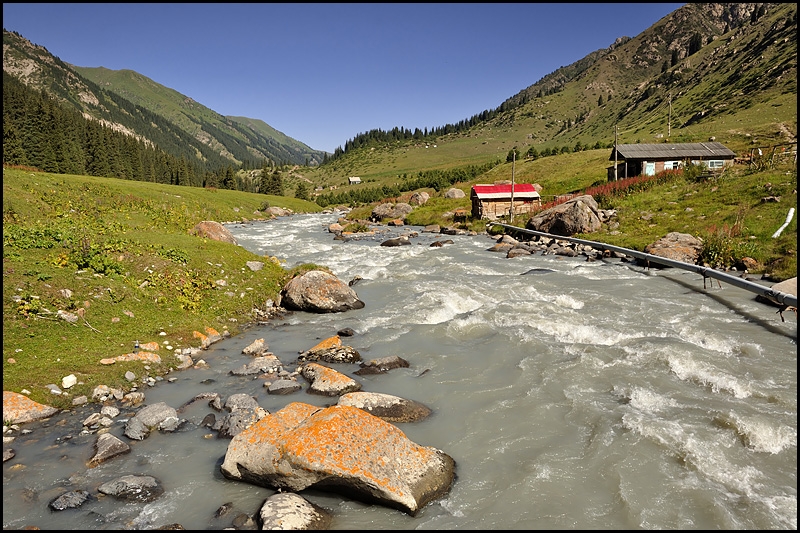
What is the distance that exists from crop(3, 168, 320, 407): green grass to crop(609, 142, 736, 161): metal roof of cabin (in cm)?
5619

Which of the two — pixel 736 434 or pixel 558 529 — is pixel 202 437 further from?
pixel 736 434

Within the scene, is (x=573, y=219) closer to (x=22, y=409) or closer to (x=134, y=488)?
(x=134, y=488)

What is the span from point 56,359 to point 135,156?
119 m

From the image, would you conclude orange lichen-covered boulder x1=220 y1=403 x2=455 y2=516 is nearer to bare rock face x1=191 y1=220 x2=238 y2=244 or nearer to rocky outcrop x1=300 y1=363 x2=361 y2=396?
rocky outcrop x1=300 y1=363 x2=361 y2=396

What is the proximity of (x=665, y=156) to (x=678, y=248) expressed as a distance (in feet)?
138

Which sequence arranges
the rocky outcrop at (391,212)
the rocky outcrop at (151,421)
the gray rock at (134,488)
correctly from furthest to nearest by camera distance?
the rocky outcrop at (391,212) → the rocky outcrop at (151,421) → the gray rock at (134,488)

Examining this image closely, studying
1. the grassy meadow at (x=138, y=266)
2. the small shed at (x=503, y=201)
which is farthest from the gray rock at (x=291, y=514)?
the small shed at (x=503, y=201)

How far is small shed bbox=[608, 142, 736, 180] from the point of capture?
5525cm

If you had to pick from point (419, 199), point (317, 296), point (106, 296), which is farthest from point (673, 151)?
point (106, 296)

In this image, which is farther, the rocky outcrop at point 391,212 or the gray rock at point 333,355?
the rocky outcrop at point 391,212

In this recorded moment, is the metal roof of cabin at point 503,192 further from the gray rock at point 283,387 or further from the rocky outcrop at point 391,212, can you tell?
the gray rock at point 283,387

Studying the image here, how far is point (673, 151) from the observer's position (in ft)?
186

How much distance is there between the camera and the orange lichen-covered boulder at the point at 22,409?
823 centimetres

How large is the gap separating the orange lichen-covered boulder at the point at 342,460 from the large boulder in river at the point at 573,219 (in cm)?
3160
